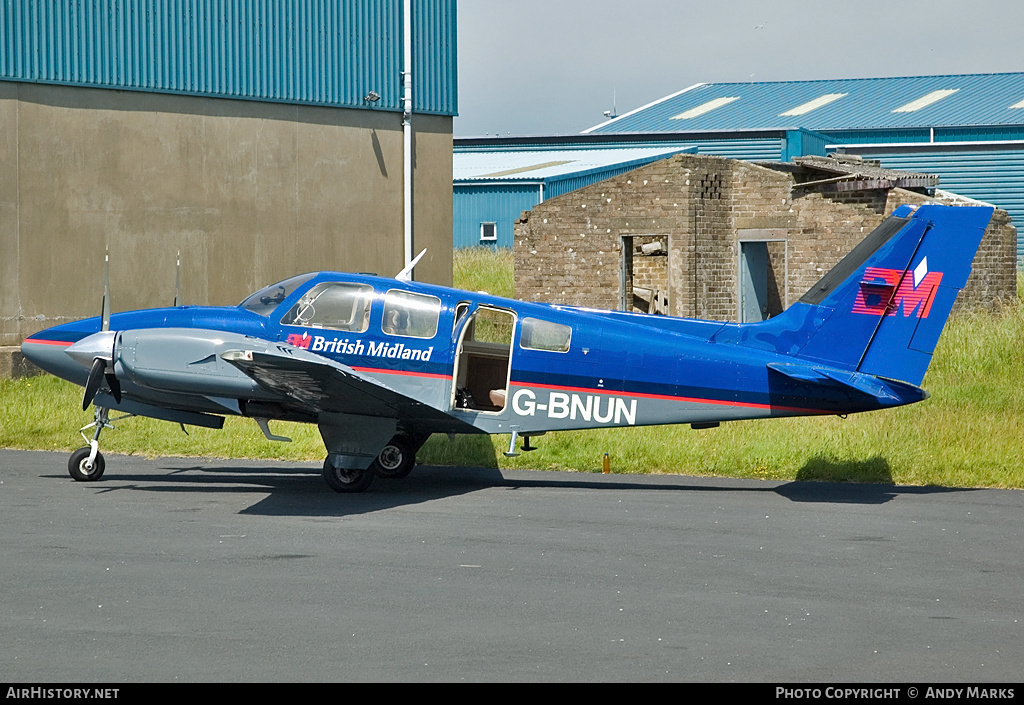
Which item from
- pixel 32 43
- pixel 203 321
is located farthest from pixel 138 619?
pixel 32 43

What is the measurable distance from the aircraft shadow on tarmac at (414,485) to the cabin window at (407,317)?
1716 mm

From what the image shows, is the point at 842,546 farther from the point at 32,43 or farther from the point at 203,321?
the point at 32,43

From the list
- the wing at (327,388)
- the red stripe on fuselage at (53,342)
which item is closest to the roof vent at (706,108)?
the wing at (327,388)

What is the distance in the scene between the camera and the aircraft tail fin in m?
11.2

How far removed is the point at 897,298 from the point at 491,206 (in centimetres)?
3033

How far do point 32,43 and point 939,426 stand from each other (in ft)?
49.8

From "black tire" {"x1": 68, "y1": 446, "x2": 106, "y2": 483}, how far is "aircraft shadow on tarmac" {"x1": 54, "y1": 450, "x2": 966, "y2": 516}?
0.20 meters

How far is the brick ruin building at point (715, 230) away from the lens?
22359 millimetres

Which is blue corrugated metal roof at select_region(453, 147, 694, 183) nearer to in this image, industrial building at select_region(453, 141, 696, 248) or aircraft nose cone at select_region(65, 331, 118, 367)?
Answer: industrial building at select_region(453, 141, 696, 248)

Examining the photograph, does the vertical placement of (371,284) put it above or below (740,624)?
above

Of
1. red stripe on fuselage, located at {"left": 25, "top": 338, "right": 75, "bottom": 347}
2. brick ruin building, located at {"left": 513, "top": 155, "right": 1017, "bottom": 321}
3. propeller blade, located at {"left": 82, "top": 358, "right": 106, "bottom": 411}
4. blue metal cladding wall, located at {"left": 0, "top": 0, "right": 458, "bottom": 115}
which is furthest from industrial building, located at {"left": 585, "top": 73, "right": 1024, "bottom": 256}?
propeller blade, located at {"left": 82, "top": 358, "right": 106, "bottom": 411}

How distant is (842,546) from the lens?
948 cm

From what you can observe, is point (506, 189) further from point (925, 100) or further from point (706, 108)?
point (925, 100)

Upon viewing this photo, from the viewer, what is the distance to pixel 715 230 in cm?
Answer: 2345
